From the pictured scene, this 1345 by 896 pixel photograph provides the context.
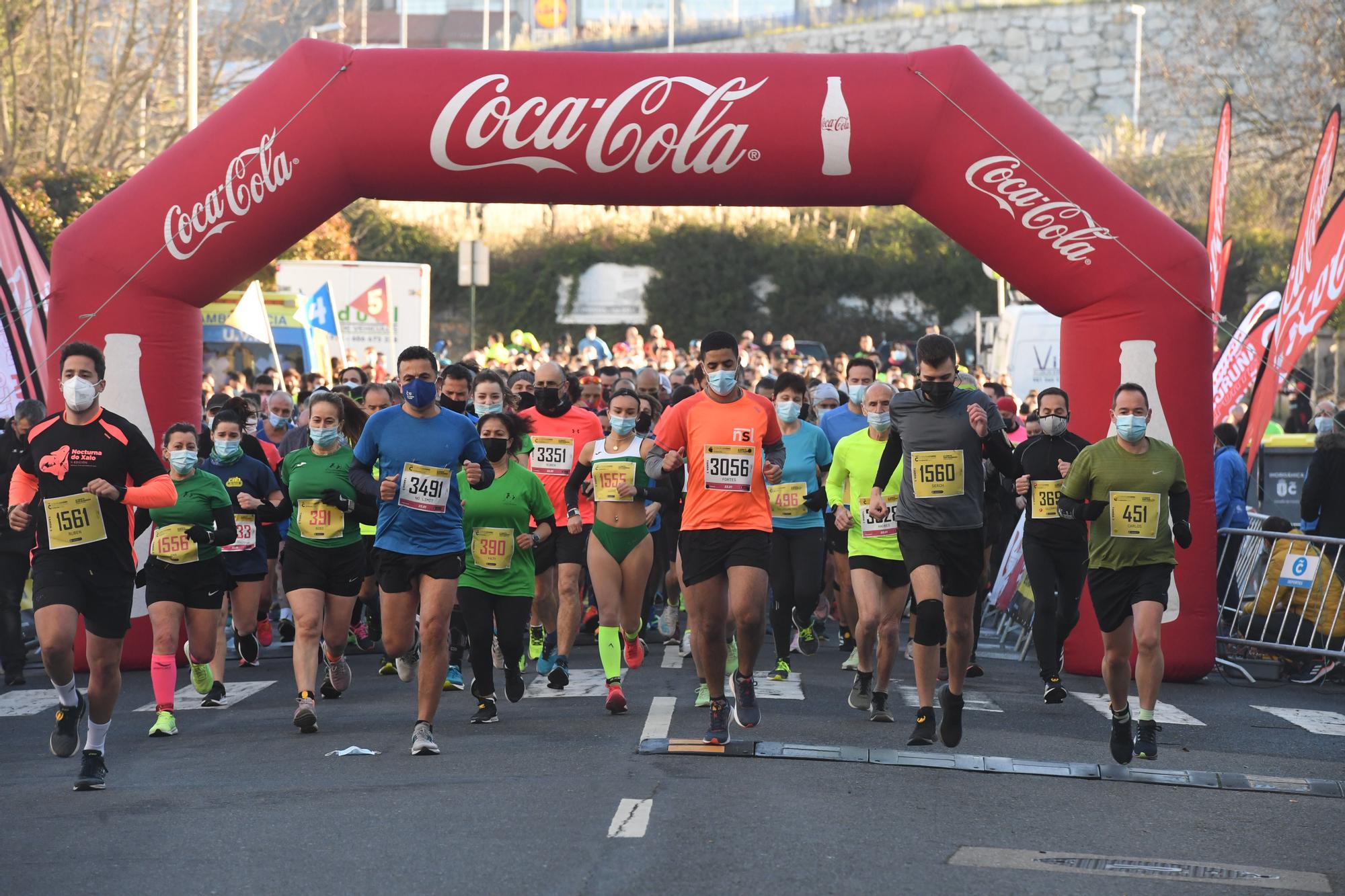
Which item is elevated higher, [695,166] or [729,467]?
[695,166]

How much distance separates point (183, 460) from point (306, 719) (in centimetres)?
169

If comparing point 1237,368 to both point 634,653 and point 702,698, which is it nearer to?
point 634,653

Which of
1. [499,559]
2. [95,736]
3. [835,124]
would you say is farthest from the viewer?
[835,124]

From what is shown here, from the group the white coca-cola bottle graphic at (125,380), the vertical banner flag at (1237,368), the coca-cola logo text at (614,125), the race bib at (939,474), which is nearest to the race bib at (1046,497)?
the race bib at (939,474)

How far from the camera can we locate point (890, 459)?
31.5ft

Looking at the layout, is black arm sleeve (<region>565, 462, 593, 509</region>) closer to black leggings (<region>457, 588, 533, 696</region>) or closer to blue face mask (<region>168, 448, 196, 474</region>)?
black leggings (<region>457, 588, 533, 696</region>)

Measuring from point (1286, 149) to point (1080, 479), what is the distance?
29.6 metres

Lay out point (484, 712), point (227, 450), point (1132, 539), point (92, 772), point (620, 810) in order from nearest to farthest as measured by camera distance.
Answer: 1. point (620, 810)
2. point (92, 772)
3. point (1132, 539)
4. point (484, 712)
5. point (227, 450)

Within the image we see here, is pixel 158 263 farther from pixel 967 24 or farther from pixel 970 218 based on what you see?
pixel 967 24

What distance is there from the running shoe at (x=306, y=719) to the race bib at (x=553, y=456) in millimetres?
2593

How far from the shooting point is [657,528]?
13.5 metres

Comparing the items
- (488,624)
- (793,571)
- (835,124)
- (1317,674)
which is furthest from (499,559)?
(1317,674)

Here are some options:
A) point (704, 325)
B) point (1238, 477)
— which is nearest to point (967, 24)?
point (704, 325)

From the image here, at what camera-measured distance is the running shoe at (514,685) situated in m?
10.6
